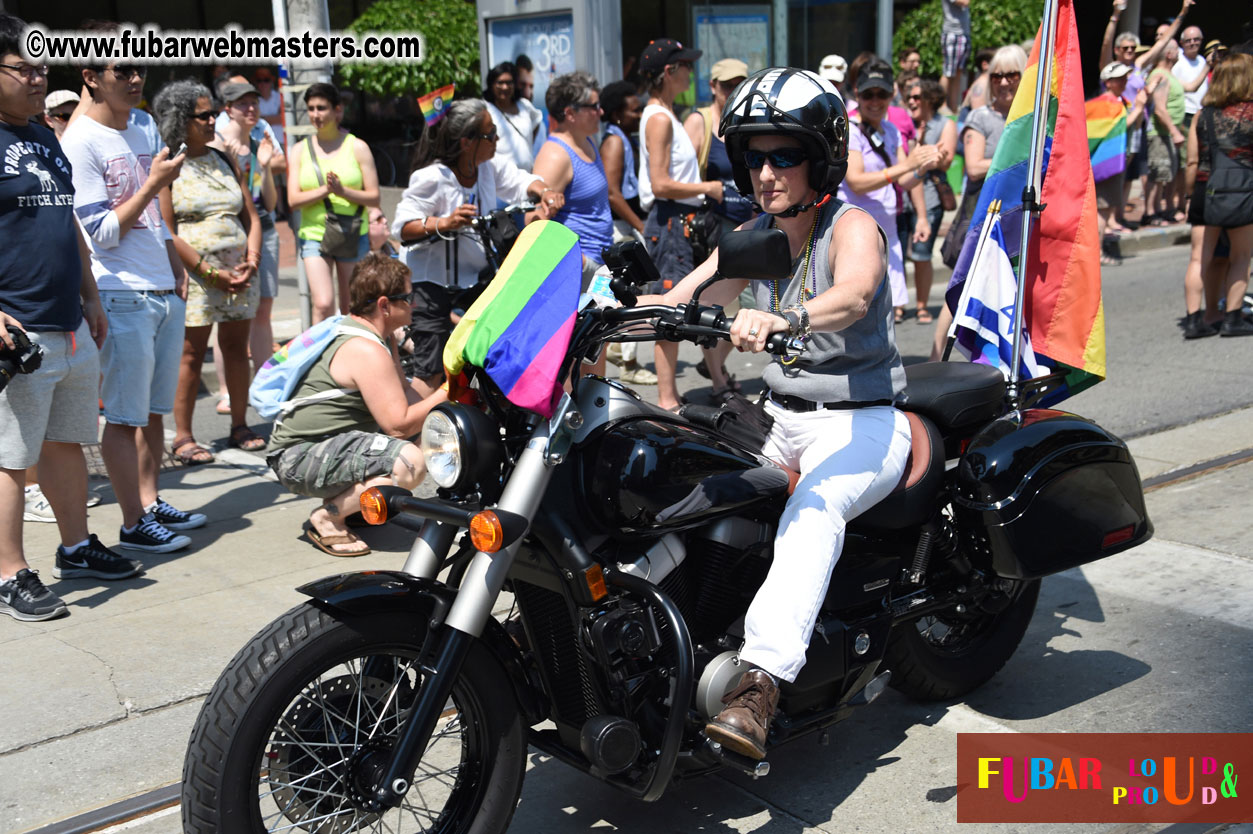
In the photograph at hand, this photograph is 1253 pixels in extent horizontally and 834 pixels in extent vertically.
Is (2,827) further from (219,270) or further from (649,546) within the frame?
(219,270)

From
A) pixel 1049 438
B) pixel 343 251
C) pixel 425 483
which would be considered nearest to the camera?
pixel 1049 438

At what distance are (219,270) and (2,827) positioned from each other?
362cm

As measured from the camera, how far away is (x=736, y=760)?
304 centimetres

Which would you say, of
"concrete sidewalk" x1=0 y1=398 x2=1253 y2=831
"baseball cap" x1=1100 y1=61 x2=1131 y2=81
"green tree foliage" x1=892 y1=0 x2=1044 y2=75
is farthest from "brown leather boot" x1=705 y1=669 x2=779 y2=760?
"green tree foliage" x1=892 y1=0 x2=1044 y2=75

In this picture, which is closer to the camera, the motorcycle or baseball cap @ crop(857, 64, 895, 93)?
the motorcycle

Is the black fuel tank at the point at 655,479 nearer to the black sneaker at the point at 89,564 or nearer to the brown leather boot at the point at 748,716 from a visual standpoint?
the brown leather boot at the point at 748,716

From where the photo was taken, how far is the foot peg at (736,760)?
9.96 feet

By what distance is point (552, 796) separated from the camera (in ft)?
11.4

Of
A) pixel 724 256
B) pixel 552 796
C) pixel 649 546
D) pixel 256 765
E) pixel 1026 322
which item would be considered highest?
pixel 724 256

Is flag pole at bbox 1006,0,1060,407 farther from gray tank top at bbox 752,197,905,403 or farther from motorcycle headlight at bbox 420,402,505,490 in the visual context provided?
motorcycle headlight at bbox 420,402,505,490

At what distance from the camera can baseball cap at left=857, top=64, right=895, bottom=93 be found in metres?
8.08

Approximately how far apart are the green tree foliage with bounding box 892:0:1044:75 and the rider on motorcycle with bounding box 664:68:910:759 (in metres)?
14.2

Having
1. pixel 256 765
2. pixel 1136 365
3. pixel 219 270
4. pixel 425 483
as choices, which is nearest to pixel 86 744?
pixel 256 765

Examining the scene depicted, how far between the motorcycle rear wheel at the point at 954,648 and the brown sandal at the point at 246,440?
13.9 feet
